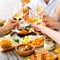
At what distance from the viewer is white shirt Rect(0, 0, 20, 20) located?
9.92 feet

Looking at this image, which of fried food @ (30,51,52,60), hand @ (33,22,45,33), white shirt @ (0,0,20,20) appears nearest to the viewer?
fried food @ (30,51,52,60)

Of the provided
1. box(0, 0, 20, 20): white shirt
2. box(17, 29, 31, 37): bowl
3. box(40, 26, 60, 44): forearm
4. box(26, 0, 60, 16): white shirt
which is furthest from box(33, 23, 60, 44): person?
box(0, 0, 20, 20): white shirt

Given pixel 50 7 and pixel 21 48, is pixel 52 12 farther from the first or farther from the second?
pixel 21 48

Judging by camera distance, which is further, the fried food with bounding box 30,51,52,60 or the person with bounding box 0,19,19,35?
the person with bounding box 0,19,19,35

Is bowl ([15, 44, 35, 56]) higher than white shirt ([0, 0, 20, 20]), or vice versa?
bowl ([15, 44, 35, 56])

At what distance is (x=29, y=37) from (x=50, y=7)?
3.06 feet

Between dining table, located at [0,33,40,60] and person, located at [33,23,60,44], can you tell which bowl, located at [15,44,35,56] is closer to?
dining table, located at [0,33,40,60]

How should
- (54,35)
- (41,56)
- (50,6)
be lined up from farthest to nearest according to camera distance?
1. (50,6)
2. (54,35)
3. (41,56)

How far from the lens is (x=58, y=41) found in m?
1.10

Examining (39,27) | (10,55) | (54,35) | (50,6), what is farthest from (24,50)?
(50,6)

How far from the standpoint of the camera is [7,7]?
3059 millimetres

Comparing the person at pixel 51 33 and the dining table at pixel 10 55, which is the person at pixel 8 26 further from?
the dining table at pixel 10 55

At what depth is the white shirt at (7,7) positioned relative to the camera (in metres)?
3.02

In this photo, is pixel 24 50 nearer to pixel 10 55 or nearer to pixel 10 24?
pixel 10 55
